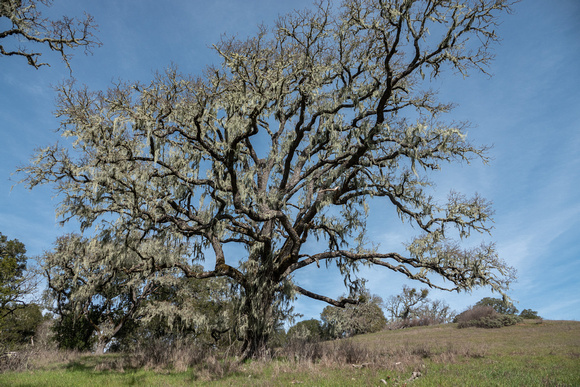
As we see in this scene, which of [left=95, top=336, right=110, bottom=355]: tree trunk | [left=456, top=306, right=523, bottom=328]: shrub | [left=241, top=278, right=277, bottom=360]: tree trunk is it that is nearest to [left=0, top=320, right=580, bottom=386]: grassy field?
[left=241, top=278, right=277, bottom=360]: tree trunk

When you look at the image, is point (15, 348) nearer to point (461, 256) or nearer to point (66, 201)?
point (66, 201)

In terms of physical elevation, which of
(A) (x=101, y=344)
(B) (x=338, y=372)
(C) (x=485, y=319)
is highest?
(C) (x=485, y=319)

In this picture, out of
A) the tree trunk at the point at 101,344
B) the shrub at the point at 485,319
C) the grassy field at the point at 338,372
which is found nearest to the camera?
the grassy field at the point at 338,372

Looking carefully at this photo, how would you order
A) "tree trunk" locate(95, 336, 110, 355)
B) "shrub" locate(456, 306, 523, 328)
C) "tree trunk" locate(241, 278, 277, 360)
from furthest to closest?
"shrub" locate(456, 306, 523, 328) → "tree trunk" locate(95, 336, 110, 355) → "tree trunk" locate(241, 278, 277, 360)

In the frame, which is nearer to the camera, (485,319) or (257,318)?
(257,318)

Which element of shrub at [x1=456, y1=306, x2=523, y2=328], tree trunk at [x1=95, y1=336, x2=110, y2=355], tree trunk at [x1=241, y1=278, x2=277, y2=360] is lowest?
tree trunk at [x1=95, y1=336, x2=110, y2=355]

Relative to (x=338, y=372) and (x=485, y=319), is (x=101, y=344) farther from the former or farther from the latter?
(x=485, y=319)

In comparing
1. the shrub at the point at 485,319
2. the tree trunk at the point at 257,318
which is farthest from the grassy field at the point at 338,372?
the shrub at the point at 485,319

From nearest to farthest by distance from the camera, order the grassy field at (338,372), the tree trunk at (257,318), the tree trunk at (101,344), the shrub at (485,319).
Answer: the grassy field at (338,372) → the tree trunk at (257,318) → the tree trunk at (101,344) → the shrub at (485,319)

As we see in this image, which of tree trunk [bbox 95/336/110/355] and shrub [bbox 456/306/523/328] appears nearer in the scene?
tree trunk [bbox 95/336/110/355]

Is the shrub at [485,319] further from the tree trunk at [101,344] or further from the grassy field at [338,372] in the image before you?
the tree trunk at [101,344]

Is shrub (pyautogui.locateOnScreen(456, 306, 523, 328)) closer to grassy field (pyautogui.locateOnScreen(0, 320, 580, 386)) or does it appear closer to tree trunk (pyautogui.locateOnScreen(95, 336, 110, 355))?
grassy field (pyautogui.locateOnScreen(0, 320, 580, 386))

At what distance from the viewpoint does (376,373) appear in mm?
8023

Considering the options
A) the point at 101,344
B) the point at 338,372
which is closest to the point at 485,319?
the point at 338,372
